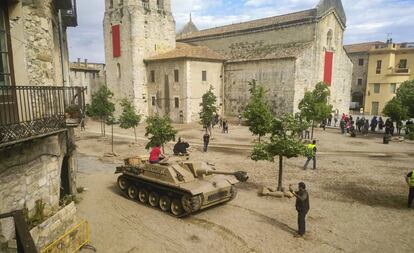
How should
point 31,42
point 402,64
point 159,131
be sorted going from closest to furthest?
point 31,42 → point 159,131 → point 402,64

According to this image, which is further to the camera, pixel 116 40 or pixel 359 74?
pixel 359 74

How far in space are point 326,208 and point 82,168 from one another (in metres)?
12.2

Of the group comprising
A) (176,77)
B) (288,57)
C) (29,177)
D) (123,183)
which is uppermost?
(288,57)

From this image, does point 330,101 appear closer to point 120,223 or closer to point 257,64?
point 257,64

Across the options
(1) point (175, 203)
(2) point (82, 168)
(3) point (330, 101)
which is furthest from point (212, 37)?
(1) point (175, 203)

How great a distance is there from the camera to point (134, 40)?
34094mm

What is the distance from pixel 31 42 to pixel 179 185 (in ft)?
19.4

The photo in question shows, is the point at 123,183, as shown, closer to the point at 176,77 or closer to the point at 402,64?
the point at 176,77

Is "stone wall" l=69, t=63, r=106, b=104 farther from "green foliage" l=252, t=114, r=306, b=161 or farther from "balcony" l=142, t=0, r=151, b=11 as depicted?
"green foliage" l=252, t=114, r=306, b=161

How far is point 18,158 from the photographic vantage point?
6.98m

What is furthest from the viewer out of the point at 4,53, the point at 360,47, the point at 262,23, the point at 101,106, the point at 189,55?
the point at 360,47

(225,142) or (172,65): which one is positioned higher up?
(172,65)

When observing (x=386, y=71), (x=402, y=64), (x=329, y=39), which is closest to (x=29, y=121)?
(x=329, y=39)

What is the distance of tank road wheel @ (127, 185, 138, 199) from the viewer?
463 inches
